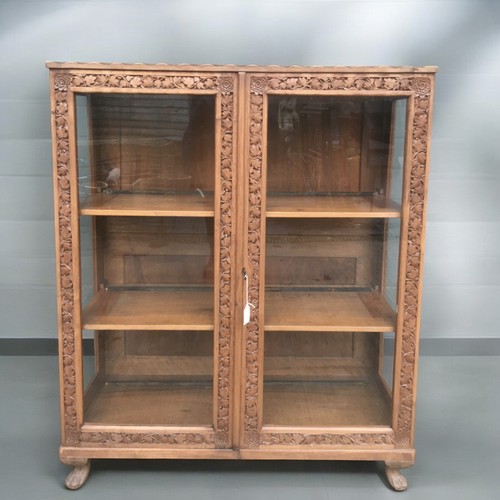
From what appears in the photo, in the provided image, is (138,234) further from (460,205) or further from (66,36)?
(460,205)

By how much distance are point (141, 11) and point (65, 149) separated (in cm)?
126

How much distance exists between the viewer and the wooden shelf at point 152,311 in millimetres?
2529

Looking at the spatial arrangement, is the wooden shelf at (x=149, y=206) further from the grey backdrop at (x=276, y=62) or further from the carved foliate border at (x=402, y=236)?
the grey backdrop at (x=276, y=62)

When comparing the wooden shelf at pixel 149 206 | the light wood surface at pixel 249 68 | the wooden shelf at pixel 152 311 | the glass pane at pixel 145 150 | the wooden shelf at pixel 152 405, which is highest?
the light wood surface at pixel 249 68

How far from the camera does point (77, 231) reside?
241 centimetres

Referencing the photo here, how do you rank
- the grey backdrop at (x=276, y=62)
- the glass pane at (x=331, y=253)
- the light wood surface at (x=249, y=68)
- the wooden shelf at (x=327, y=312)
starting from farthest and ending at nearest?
the grey backdrop at (x=276, y=62) < the wooden shelf at (x=327, y=312) < the glass pane at (x=331, y=253) < the light wood surface at (x=249, y=68)

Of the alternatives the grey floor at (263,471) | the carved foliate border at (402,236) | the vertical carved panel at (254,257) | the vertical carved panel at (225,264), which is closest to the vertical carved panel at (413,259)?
the carved foliate border at (402,236)

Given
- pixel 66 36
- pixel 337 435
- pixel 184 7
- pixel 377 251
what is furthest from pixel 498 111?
pixel 66 36

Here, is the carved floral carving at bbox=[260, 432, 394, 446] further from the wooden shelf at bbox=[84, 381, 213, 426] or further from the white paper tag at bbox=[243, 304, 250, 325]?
the white paper tag at bbox=[243, 304, 250, 325]

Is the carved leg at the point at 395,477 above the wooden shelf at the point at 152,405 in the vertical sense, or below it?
below

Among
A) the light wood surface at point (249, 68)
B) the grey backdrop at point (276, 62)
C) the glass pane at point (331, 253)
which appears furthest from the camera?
the grey backdrop at point (276, 62)

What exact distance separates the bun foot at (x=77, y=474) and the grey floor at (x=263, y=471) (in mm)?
25

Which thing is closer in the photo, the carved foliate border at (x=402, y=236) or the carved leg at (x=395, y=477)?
the carved foliate border at (x=402, y=236)

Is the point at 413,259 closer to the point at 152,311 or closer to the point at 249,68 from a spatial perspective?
the point at 249,68
